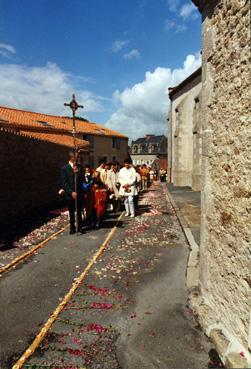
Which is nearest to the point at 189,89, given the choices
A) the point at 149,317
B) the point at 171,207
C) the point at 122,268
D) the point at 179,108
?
the point at 179,108

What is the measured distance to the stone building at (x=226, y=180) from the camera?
329cm

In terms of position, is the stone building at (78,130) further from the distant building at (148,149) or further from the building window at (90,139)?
the distant building at (148,149)

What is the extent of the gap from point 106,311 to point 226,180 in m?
2.36

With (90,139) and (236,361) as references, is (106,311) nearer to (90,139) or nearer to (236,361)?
(236,361)

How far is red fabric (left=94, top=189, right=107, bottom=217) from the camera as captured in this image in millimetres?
9086

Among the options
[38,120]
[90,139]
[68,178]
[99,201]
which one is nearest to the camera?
[68,178]

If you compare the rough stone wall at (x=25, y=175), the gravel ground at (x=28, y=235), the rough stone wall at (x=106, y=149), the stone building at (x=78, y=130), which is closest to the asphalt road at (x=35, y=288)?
the gravel ground at (x=28, y=235)

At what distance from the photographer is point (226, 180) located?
12.5 feet

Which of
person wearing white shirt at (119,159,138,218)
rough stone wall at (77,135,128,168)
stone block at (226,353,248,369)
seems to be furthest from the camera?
rough stone wall at (77,135,128,168)

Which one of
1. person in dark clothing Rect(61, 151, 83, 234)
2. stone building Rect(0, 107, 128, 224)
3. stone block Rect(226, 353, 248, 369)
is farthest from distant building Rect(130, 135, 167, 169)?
stone block Rect(226, 353, 248, 369)

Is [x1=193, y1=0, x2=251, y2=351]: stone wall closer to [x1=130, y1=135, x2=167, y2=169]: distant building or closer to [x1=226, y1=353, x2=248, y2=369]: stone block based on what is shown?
[x1=226, y1=353, x2=248, y2=369]: stone block

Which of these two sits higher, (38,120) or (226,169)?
(38,120)

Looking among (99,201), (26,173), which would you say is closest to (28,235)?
(99,201)

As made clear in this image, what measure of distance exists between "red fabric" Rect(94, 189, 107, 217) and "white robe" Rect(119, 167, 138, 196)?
1642 mm
